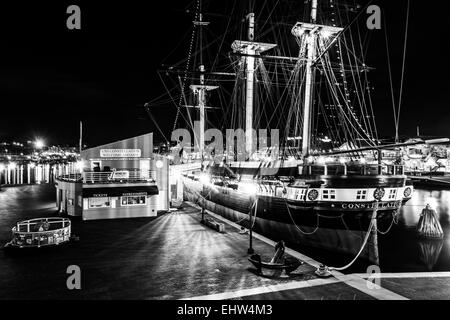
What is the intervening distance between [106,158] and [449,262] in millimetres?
27051

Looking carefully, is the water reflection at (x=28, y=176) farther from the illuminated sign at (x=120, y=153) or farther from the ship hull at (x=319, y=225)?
the ship hull at (x=319, y=225)

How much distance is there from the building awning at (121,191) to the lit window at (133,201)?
2.13ft

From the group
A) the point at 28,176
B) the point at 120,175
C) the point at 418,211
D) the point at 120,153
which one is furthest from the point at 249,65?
the point at 28,176

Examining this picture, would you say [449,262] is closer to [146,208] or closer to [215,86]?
[146,208]

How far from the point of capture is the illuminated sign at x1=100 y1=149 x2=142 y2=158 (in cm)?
2733

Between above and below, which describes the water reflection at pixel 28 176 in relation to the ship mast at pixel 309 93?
below

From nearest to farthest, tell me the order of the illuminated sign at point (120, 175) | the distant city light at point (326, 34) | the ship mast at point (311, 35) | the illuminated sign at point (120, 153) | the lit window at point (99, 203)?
1. the lit window at point (99, 203)
2. the illuminated sign at point (120, 175)
3. the ship mast at point (311, 35)
4. the illuminated sign at point (120, 153)
5. the distant city light at point (326, 34)

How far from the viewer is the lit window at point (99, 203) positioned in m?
24.3

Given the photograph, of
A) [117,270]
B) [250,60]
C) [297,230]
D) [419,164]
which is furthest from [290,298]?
[419,164]

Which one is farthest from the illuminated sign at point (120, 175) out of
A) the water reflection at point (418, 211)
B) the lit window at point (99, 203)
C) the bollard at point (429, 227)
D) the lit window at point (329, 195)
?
the water reflection at point (418, 211)

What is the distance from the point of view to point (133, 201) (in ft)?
83.4

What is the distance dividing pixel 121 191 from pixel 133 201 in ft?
4.51

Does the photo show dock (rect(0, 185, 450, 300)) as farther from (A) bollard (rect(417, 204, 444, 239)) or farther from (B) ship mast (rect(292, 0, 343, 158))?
(A) bollard (rect(417, 204, 444, 239))
